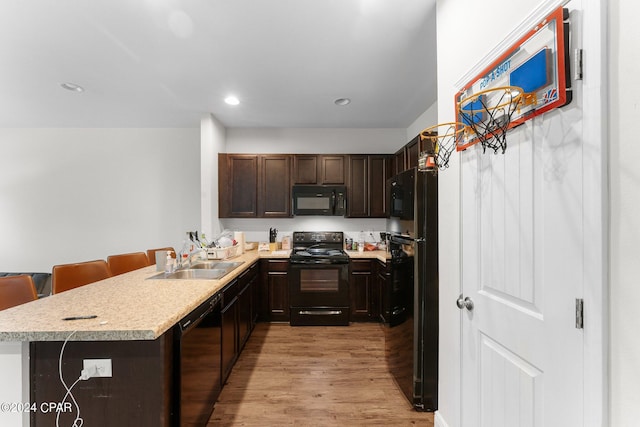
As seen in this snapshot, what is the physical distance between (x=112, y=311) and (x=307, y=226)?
2888 mm

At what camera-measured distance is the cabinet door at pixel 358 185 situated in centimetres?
378

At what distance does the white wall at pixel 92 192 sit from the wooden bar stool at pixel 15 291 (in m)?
2.42

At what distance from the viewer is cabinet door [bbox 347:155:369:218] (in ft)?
12.4

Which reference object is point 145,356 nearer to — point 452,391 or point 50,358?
point 50,358

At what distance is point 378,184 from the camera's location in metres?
3.77

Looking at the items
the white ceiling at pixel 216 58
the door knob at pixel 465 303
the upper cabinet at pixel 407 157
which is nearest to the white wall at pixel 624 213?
the door knob at pixel 465 303

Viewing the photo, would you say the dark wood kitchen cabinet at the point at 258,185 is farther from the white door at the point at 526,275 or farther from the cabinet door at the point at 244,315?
the white door at the point at 526,275

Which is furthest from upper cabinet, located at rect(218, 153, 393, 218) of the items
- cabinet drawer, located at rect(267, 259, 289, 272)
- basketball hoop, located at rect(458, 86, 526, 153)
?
basketball hoop, located at rect(458, 86, 526, 153)

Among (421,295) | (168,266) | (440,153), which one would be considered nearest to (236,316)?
(168,266)

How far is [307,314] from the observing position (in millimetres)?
3324

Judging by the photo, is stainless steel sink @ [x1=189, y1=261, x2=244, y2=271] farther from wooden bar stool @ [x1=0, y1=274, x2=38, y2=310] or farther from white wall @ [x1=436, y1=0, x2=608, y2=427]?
white wall @ [x1=436, y1=0, x2=608, y2=427]

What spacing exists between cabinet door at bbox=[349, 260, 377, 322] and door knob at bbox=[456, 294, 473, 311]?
2017 mm

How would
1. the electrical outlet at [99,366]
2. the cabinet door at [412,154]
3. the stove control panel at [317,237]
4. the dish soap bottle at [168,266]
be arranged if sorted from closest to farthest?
1. the electrical outlet at [99,366]
2. the dish soap bottle at [168,266]
3. the cabinet door at [412,154]
4. the stove control panel at [317,237]

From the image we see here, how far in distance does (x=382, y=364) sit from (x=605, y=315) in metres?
2.10
